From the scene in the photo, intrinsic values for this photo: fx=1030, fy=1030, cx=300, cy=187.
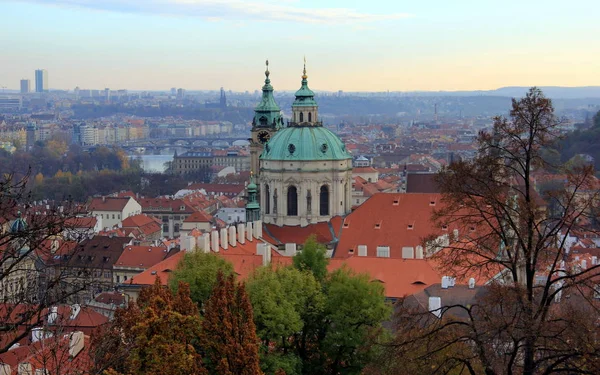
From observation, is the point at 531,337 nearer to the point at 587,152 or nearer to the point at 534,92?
the point at 534,92

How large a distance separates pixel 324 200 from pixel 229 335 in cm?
2941

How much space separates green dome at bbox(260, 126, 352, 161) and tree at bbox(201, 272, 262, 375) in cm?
2791

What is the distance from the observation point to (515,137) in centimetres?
1884

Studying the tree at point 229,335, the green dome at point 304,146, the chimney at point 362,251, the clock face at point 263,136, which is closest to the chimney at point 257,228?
the green dome at point 304,146

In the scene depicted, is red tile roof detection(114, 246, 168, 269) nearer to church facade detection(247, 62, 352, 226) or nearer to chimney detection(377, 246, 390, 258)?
church facade detection(247, 62, 352, 226)

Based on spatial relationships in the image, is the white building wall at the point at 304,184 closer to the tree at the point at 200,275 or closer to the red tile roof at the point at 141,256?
the red tile roof at the point at 141,256

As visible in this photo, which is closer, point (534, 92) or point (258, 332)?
point (534, 92)

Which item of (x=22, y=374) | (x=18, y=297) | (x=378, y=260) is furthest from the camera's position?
(x=378, y=260)

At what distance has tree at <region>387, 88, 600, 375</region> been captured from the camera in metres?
17.3

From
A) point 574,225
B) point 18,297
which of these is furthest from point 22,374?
point 574,225

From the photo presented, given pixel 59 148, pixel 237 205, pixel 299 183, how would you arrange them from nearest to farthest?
pixel 299 183 < pixel 237 205 < pixel 59 148

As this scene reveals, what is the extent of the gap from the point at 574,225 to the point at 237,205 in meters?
83.1

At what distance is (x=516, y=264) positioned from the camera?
18781 millimetres

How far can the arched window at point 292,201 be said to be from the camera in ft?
176
